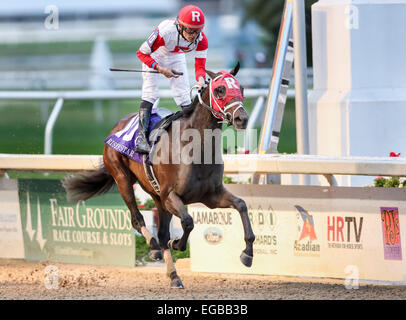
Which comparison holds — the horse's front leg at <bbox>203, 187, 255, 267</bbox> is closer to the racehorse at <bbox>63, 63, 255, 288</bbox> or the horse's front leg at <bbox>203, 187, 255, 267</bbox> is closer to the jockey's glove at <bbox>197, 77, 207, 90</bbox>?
the racehorse at <bbox>63, 63, 255, 288</bbox>

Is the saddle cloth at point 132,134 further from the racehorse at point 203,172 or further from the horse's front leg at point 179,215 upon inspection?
the horse's front leg at point 179,215

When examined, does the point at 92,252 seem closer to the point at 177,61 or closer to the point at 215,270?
the point at 215,270

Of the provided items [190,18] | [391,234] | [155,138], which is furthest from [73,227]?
[391,234]

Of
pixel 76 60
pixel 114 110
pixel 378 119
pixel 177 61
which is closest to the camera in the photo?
pixel 177 61

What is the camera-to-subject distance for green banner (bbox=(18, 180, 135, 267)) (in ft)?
25.1

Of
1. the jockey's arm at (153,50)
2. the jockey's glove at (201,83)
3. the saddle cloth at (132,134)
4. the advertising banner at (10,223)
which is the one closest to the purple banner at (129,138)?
the saddle cloth at (132,134)

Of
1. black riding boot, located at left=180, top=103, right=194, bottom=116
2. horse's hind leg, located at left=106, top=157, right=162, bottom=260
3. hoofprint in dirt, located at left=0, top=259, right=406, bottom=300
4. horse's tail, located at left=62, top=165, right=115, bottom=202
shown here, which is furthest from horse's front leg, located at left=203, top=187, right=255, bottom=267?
horse's tail, located at left=62, top=165, right=115, bottom=202

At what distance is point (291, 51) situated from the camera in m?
7.64

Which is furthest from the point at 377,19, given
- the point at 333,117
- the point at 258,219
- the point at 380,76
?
the point at 258,219

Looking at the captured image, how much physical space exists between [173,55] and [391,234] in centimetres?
228

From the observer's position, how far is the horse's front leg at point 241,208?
18.6 feet

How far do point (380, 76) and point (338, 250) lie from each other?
6.63 ft

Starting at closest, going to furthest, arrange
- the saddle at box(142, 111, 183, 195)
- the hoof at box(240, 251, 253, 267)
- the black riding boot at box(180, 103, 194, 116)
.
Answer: the hoof at box(240, 251, 253, 267), the black riding boot at box(180, 103, 194, 116), the saddle at box(142, 111, 183, 195)

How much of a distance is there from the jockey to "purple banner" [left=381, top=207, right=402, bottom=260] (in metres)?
1.84
